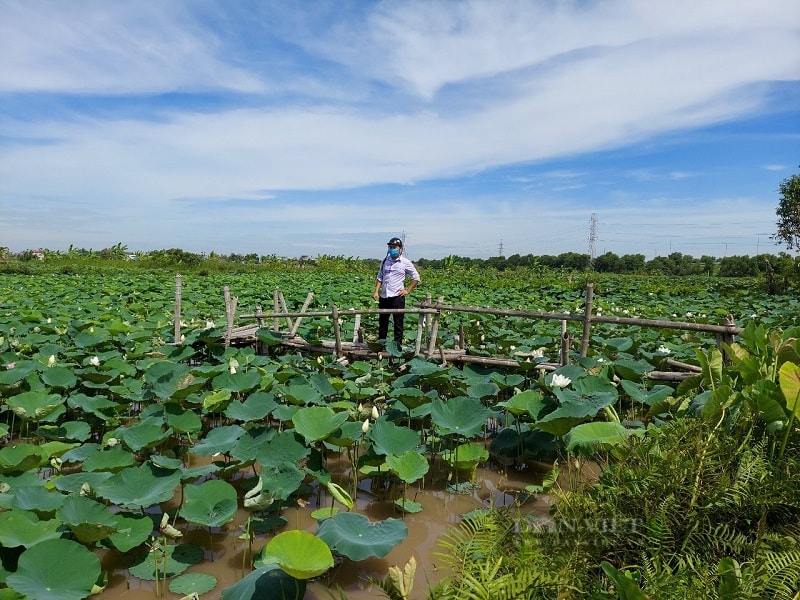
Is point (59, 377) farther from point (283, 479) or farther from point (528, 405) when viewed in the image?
point (528, 405)

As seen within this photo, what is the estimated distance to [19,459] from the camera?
288cm

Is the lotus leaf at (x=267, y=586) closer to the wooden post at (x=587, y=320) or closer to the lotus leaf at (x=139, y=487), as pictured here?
the lotus leaf at (x=139, y=487)

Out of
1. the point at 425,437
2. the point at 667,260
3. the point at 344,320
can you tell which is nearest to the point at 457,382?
the point at 425,437

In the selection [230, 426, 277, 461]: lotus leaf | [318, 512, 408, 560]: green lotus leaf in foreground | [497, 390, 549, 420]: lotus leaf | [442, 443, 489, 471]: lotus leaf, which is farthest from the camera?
[497, 390, 549, 420]: lotus leaf

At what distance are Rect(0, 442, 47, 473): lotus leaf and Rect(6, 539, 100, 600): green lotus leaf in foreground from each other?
987 mm

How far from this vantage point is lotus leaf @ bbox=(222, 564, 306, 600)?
2008mm

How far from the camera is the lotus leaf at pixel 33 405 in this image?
3646mm

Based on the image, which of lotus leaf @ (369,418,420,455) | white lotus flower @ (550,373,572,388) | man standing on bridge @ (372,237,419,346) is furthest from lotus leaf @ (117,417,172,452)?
man standing on bridge @ (372,237,419,346)

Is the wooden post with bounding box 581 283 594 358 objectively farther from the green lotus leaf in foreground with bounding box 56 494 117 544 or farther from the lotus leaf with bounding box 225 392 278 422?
the green lotus leaf in foreground with bounding box 56 494 117 544

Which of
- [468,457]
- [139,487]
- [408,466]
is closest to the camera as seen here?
[139,487]

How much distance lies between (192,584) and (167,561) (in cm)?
23

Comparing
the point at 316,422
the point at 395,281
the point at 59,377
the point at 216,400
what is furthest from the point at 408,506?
the point at 395,281

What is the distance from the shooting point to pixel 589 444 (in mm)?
2924

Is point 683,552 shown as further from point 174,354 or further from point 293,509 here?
point 174,354
